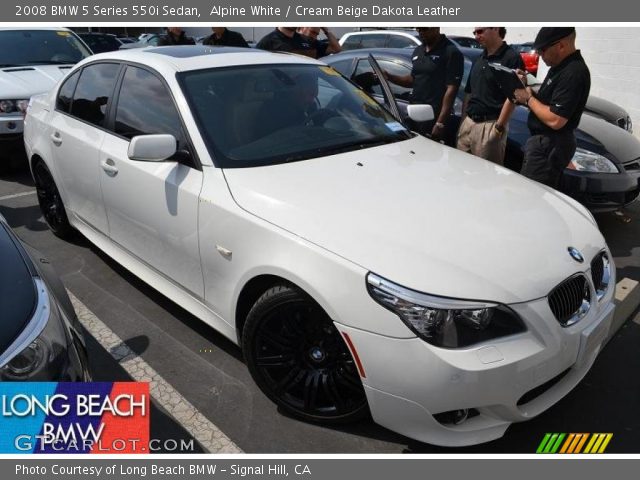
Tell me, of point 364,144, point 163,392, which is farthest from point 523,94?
point 163,392

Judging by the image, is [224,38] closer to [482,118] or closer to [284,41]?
[284,41]

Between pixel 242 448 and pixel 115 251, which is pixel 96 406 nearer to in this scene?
pixel 242 448

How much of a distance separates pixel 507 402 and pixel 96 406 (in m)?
1.61

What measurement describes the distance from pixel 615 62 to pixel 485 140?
623 cm

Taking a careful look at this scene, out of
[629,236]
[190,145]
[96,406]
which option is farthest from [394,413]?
[629,236]

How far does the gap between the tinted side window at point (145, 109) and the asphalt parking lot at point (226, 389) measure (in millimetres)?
1176

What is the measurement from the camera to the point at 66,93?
4.16m

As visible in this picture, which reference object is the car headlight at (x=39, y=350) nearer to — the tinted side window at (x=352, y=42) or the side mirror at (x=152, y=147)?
the side mirror at (x=152, y=147)

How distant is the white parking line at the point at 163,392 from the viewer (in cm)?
247

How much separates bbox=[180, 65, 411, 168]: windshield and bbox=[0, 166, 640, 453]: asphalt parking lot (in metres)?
1.18

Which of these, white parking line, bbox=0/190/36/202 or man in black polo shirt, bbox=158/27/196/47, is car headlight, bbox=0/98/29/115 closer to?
white parking line, bbox=0/190/36/202

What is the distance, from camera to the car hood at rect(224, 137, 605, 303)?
2.10 metres

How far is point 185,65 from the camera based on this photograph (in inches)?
123

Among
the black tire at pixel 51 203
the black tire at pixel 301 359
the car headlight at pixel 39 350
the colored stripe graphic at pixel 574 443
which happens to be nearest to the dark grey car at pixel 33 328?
the car headlight at pixel 39 350
